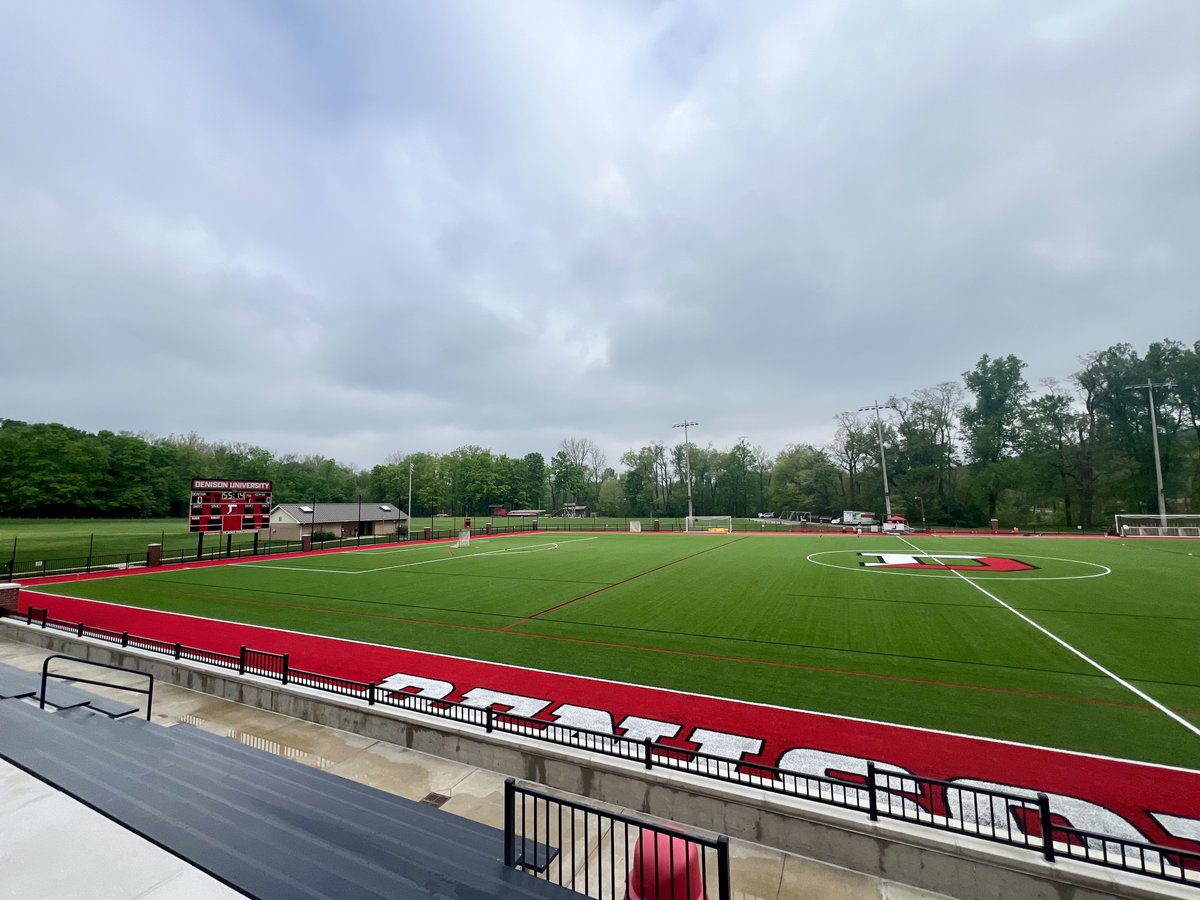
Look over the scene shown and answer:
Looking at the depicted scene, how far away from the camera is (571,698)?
10117 mm

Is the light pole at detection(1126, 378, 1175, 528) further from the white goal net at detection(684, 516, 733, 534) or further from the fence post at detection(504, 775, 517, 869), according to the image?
the fence post at detection(504, 775, 517, 869)

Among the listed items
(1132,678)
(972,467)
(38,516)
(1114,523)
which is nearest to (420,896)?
(1132,678)

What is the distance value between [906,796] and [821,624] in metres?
9.91

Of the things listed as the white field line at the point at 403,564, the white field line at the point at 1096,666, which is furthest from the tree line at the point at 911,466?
the white field line at the point at 1096,666

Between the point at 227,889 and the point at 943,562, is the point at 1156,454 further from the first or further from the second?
the point at 227,889

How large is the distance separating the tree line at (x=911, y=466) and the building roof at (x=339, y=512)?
34.8 metres

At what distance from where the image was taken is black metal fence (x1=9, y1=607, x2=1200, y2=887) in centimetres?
453

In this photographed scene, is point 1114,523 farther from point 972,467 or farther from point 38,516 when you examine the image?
point 38,516

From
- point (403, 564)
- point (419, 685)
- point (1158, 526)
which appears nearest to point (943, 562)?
point (419, 685)

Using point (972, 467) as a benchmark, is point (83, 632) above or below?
below

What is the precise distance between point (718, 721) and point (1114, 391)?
73918mm

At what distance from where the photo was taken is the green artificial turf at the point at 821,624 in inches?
375

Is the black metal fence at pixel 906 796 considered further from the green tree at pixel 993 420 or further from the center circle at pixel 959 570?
the green tree at pixel 993 420

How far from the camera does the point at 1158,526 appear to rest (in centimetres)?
4709
